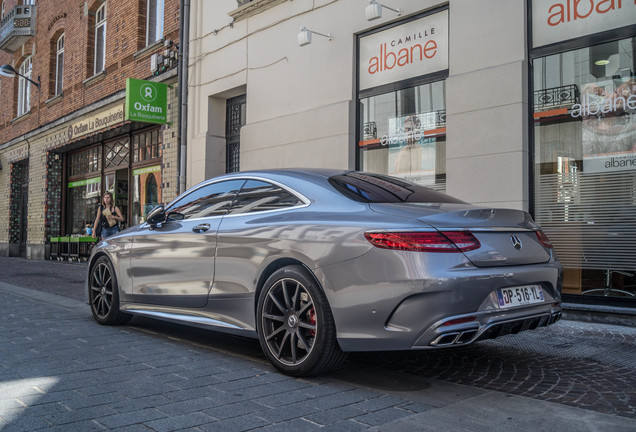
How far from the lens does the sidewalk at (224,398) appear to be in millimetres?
2793

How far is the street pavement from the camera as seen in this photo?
2.83m

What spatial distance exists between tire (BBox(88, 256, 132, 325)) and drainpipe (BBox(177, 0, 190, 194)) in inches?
281

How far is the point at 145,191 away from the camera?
15.1m

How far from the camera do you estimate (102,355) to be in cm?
429

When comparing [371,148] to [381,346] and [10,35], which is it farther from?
[10,35]

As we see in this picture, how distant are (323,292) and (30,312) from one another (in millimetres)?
4440

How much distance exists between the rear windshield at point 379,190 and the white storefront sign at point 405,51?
4.55 m

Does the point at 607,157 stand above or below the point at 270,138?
below

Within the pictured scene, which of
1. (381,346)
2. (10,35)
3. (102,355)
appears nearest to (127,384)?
(102,355)

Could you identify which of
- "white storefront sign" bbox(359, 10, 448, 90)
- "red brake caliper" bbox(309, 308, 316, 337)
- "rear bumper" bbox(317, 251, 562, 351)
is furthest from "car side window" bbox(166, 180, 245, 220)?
"white storefront sign" bbox(359, 10, 448, 90)

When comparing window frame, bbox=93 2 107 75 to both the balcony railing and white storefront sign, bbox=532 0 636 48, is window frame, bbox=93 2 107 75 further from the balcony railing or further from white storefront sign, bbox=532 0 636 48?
white storefront sign, bbox=532 0 636 48

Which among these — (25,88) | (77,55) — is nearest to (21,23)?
(25,88)

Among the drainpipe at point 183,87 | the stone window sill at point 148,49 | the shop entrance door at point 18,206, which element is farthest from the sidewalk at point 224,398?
the shop entrance door at point 18,206

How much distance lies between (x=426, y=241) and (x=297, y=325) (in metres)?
1.01
